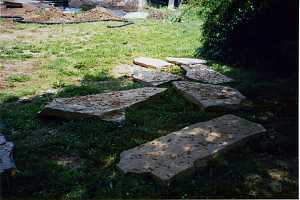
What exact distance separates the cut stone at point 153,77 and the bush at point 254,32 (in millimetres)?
1814

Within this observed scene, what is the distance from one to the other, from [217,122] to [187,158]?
1108mm

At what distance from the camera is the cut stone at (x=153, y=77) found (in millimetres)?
6969

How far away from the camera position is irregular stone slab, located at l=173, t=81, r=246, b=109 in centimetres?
572

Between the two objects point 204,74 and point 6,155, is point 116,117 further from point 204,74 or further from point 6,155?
point 204,74

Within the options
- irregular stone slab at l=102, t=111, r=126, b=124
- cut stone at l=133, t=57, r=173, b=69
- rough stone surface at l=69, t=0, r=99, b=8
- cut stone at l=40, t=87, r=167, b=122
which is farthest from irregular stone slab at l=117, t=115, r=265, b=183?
rough stone surface at l=69, t=0, r=99, b=8

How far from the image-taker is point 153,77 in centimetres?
723

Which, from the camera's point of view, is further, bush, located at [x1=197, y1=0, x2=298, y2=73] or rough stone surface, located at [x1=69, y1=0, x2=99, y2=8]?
rough stone surface, located at [x1=69, y1=0, x2=99, y2=8]

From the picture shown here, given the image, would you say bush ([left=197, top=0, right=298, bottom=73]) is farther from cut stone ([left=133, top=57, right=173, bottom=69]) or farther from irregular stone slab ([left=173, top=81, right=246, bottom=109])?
irregular stone slab ([left=173, top=81, right=246, bottom=109])

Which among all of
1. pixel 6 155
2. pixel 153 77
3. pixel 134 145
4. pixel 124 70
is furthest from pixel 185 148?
pixel 124 70

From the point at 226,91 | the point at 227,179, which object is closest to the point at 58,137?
the point at 227,179

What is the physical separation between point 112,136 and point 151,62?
388cm

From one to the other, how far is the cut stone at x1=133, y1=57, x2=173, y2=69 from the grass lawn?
27 cm

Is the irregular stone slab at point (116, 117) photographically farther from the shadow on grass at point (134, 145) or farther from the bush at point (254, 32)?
the bush at point (254, 32)

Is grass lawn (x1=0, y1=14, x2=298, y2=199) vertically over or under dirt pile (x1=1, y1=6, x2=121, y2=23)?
under
